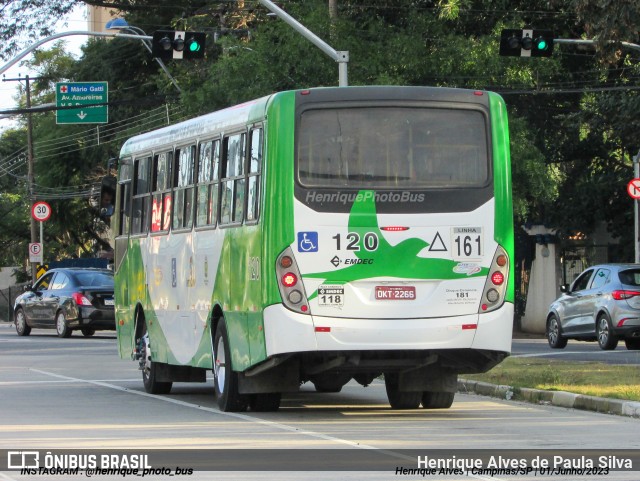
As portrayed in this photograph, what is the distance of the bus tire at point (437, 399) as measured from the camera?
16.7 meters

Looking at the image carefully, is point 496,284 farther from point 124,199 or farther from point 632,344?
point 632,344

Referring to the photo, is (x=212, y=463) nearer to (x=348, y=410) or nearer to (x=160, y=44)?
(x=348, y=410)

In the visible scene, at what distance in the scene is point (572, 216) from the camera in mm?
43594

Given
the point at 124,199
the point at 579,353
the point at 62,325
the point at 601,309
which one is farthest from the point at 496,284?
the point at 62,325

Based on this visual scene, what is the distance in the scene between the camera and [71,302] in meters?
36.4

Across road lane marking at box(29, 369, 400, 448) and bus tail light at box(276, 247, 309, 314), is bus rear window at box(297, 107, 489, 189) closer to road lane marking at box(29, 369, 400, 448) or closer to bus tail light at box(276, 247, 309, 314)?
bus tail light at box(276, 247, 309, 314)

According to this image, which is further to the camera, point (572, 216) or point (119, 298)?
point (572, 216)

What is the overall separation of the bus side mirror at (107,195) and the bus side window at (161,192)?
1.79 meters

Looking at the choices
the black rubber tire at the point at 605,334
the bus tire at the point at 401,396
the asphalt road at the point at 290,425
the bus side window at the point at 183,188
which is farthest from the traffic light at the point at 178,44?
the bus tire at the point at 401,396

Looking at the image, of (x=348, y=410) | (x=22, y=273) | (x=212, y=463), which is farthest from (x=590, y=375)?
(x=22, y=273)

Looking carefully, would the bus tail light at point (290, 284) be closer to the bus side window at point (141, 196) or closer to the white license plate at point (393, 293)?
the white license plate at point (393, 293)

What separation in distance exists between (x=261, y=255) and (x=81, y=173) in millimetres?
54749

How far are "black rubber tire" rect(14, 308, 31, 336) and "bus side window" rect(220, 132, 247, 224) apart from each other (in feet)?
77.3

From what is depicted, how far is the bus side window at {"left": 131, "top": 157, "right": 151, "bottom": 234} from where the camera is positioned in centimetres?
1975
